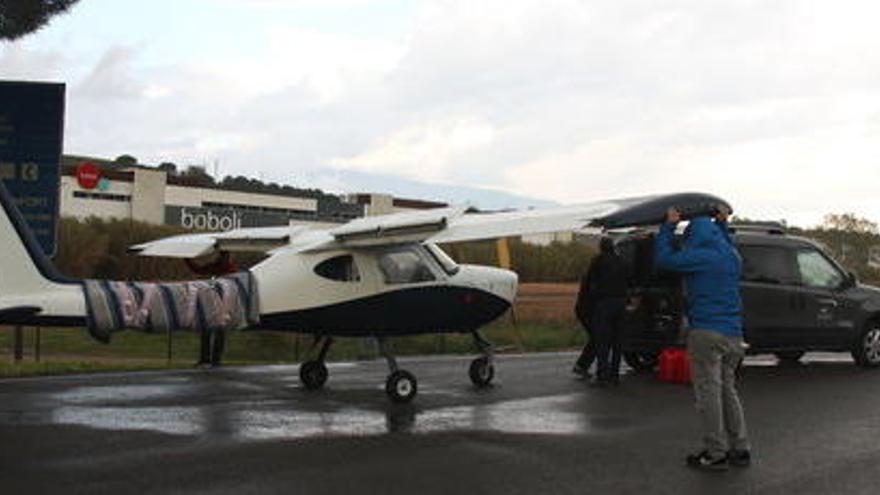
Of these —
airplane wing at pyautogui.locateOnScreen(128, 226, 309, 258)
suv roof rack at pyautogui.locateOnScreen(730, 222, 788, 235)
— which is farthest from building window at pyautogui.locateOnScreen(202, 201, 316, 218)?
suv roof rack at pyautogui.locateOnScreen(730, 222, 788, 235)

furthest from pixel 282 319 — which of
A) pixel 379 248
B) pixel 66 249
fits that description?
pixel 66 249

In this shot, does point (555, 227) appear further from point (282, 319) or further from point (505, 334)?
point (505, 334)

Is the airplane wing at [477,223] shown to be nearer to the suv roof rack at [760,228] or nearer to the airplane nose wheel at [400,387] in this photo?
the airplane nose wheel at [400,387]

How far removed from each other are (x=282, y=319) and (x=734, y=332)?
5469 mm

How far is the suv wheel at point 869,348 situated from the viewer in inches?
653

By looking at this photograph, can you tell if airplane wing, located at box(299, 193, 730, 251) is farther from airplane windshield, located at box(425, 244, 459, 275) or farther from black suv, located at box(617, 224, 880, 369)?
black suv, located at box(617, 224, 880, 369)

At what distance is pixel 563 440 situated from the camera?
396 inches

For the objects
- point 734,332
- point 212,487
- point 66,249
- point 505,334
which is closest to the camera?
point 212,487

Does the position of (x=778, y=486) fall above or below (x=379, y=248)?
below

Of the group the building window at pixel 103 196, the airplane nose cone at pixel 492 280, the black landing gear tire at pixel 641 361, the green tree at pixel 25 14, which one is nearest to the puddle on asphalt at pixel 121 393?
the airplane nose cone at pixel 492 280

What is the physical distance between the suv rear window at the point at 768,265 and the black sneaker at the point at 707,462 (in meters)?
7.58

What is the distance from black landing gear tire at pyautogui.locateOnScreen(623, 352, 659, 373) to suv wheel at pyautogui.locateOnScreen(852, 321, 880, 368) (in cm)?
306

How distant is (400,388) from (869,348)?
8.16 metres

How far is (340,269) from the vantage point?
41.5 ft
